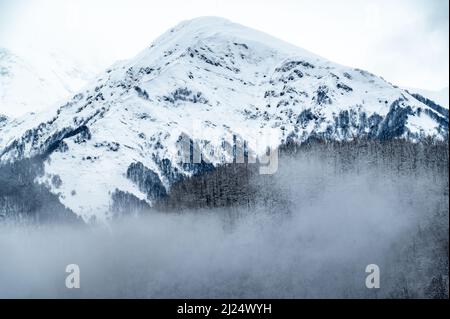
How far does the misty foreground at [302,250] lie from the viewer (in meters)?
134

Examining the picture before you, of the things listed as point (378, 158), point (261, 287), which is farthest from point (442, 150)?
point (261, 287)

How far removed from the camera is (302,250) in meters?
163

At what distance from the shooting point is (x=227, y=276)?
145875mm

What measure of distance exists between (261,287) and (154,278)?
84.3ft

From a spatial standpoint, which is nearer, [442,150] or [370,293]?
[370,293]

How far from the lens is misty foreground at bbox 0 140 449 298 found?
13400 centimetres

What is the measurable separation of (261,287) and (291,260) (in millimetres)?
17941

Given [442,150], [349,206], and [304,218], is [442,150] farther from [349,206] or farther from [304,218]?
[304,218]

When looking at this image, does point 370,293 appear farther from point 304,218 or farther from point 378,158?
point 378,158

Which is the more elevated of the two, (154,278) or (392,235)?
(392,235)
